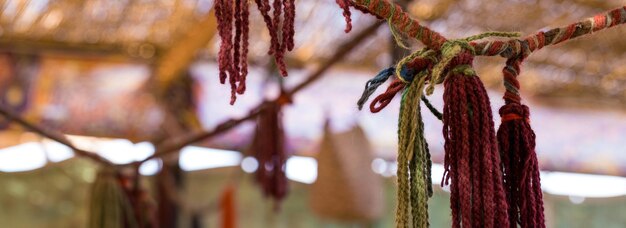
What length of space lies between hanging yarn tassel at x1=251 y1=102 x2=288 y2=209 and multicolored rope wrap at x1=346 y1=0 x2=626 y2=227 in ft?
5.51

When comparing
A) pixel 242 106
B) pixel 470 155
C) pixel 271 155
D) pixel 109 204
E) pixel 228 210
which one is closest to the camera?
pixel 470 155

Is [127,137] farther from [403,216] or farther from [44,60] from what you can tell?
[403,216]

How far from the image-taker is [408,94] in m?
1.01

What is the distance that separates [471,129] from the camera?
37.4 inches

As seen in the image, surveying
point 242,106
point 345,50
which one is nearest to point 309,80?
point 345,50

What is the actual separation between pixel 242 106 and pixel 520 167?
131 inches

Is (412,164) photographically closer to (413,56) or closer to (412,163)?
(412,163)

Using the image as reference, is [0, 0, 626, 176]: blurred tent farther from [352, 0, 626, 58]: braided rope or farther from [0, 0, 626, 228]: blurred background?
[352, 0, 626, 58]: braided rope

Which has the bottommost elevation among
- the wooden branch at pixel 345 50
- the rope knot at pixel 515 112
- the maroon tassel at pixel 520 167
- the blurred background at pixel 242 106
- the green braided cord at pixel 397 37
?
the maroon tassel at pixel 520 167

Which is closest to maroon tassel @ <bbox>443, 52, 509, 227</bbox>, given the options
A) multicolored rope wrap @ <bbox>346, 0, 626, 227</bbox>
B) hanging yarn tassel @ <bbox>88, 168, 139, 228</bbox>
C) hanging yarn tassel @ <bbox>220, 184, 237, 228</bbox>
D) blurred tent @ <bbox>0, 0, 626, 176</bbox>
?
multicolored rope wrap @ <bbox>346, 0, 626, 227</bbox>

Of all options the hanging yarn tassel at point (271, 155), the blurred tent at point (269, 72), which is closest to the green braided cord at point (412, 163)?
the hanging yarn tassel at point (271, 155)

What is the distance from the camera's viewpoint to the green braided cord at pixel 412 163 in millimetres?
971

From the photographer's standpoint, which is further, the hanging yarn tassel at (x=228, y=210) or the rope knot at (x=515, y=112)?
the hanging yarn tassel at (x=228, y=210)

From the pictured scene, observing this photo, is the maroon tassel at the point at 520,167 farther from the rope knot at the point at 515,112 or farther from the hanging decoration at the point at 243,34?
the hanging decoration at the point at 243,34
